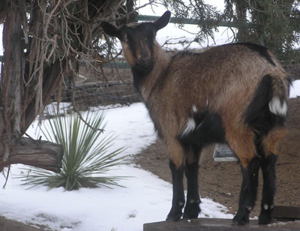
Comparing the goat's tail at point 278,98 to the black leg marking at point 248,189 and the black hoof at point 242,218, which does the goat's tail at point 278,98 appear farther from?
the black hoof at point 242,218

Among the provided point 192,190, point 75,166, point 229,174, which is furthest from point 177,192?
point 229,174

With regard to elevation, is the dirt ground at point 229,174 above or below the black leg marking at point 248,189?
below

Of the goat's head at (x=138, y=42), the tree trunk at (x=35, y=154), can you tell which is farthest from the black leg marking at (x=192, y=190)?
the tree trunk at (x=35, y=154)

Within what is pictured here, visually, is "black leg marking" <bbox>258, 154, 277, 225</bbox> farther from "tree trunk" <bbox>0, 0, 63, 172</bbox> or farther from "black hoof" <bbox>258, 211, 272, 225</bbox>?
"tree trunk" <bbox>0, 0, 63, 172</bbox>

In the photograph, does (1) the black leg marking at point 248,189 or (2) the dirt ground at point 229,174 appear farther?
(2) the dirt ground at point 229,174

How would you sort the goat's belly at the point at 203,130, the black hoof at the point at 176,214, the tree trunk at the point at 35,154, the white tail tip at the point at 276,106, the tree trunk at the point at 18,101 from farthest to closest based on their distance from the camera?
the tree trunk at the point at 35,154
the tree trunk at the point at 18,101
the black hoof at the point at 176,214
the goat's belly at the point at 203,130
the white tail tip at the point at 276,106

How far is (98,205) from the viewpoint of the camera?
25.5 feet

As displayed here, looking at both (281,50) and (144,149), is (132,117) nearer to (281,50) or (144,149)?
(144,149)

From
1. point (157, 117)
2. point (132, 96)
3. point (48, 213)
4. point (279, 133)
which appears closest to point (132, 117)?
point (132, 96)

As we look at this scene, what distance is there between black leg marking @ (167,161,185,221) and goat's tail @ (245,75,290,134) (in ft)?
2.95

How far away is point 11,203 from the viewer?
774cm

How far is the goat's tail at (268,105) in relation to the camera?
5109 millimetres

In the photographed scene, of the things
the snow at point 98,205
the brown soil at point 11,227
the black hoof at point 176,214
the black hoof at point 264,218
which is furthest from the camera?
the snow at point 98,205

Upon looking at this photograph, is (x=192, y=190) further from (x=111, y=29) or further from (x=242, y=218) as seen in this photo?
(x=111, y=29)
